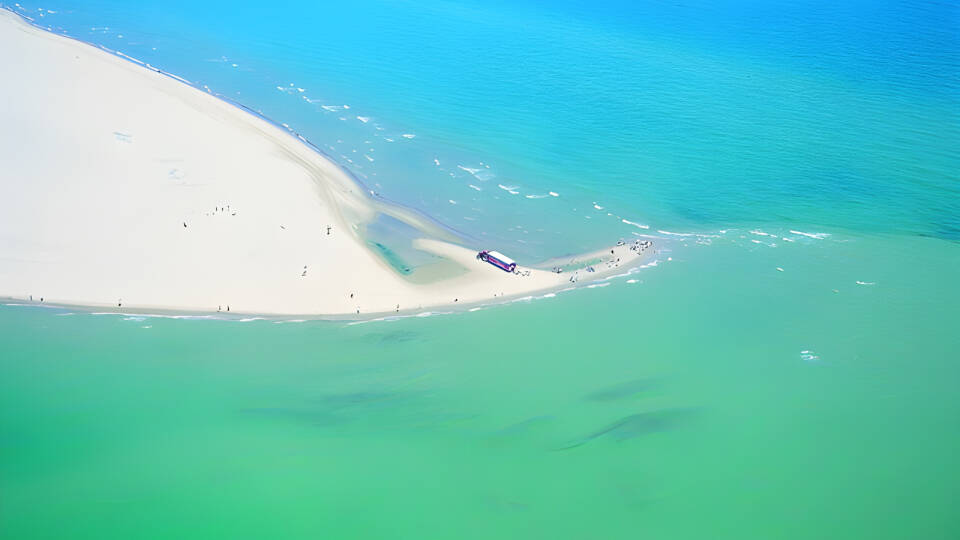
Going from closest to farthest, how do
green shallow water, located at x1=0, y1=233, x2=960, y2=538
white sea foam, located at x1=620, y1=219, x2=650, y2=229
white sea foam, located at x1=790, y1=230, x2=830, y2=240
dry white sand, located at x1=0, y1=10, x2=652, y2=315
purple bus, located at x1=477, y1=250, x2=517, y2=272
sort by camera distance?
1. green shallow water, located at x1=0, y1=233, x2=960, y2=538
2. dry white sand, located at x1=0, y1=10, x2=652, y2=315
3. purple bus, located at x1=477, y1=250, x2=517, y2=272
4. white sea foam, located at x1=790, y1=230, x2=830, y2=240
5. white sea foam, located at x1=620, y1=219, x2=650, y2=229

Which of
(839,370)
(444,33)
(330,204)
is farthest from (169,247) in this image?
(444,33)

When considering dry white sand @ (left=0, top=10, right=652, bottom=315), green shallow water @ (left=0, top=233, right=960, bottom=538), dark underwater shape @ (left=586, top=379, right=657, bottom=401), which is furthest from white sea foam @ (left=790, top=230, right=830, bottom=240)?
dark underwater shape @ (left=586, top=379, right=657, bottom=401)

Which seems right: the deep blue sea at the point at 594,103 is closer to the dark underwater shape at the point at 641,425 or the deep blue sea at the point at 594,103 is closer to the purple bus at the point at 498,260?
the purple bus at the point at 498,260

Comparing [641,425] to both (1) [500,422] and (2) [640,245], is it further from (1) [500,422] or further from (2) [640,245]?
(2) [640,245]

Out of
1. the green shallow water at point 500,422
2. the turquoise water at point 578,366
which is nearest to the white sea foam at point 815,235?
the turquoise water at point 578,366

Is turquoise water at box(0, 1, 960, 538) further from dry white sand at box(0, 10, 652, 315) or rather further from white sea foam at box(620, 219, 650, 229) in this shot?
dry white sand at box(0, 10, 652, 315)
